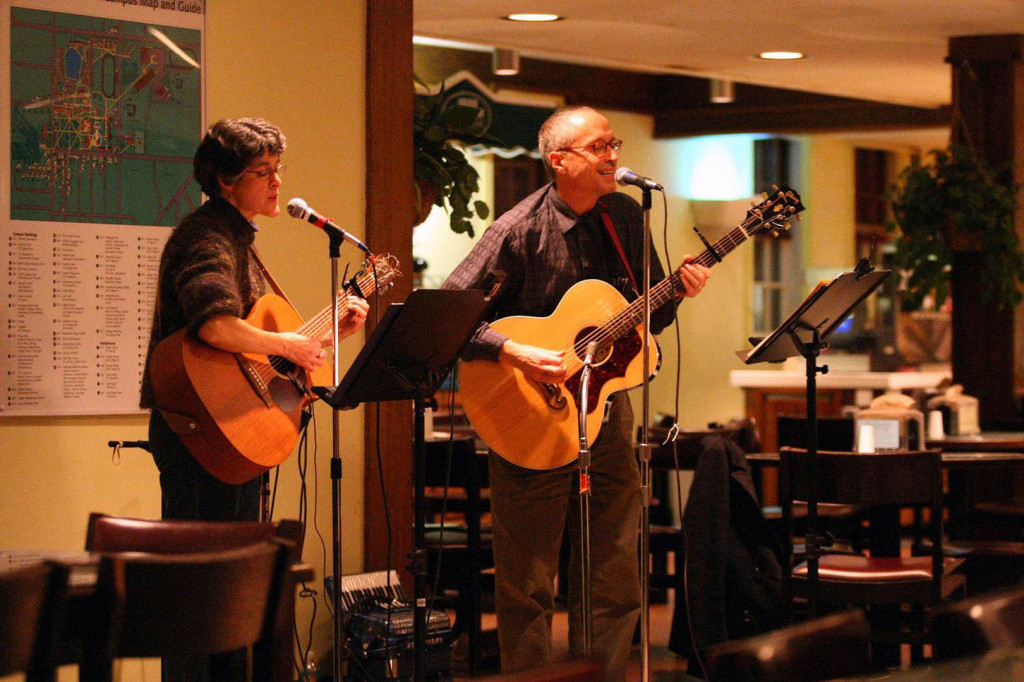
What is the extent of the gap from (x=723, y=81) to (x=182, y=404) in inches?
270

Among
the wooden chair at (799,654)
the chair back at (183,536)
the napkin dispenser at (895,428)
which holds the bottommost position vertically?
the wooden chair at (799,654)

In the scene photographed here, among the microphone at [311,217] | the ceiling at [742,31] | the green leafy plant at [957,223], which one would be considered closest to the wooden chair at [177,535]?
the microphone at [311,217]

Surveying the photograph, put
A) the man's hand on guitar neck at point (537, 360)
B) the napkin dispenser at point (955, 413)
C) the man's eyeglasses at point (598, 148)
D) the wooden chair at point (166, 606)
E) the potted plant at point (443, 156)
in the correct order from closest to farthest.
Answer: the wooden chair at point (166, 606) → the man's hand on guitar neck at point (537, 360) → the man's eyeglasses at point (598, 148) → the potted plant at point (443, 156) → the napkin dispenser at point (955, 413)

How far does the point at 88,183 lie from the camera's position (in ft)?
12.7

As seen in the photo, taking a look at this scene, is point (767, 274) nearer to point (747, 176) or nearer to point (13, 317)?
point (747, 176)

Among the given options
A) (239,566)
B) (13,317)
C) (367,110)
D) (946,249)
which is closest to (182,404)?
(13,317)

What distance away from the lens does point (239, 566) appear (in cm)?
214

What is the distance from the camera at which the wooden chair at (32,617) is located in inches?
74.9

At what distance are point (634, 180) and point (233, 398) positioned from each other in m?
1.20

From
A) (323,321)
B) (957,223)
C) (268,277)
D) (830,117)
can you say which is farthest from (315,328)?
(830,117)

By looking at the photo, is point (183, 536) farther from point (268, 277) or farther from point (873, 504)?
point (873, 504)

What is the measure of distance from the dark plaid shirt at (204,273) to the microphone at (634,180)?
1.00 meters

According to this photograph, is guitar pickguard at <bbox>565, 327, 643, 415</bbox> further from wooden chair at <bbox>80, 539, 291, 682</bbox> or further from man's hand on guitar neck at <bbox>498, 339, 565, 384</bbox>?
wooden chair at <bbox>80, 539, 291, 682</bbox>

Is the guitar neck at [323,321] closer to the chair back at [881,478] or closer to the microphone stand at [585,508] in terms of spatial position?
the microphone stand at [585,508]
